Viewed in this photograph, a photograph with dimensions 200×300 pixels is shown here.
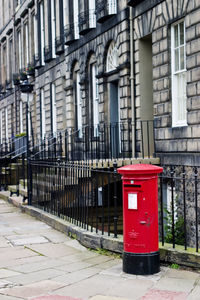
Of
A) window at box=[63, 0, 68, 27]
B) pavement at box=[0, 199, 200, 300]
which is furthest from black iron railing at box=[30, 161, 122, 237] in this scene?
window at box=[63, 0, 68, 27]

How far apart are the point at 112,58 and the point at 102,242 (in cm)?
954

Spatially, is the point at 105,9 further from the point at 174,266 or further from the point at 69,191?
the point at 174,266

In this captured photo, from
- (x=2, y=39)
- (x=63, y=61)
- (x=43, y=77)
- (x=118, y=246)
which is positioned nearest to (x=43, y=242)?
(x=118, y=246)

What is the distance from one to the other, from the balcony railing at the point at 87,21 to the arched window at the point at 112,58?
1551mm

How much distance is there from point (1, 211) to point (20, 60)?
18.8 meters

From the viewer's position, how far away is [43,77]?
82.6 feet

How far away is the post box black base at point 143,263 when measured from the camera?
6422 millimetres

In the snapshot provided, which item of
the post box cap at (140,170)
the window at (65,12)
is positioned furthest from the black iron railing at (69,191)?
the window at (65,12)

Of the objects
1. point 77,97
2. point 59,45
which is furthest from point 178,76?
point 59,45

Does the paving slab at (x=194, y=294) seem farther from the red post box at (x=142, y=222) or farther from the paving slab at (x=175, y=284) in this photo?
the red post box at (x=142, y=222)

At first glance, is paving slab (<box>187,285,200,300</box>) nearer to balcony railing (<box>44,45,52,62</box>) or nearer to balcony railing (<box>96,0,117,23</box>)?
balcony railing (<box>96,0,117,23</box>)

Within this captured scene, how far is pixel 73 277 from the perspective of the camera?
21.3ft

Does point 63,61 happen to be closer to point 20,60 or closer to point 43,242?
point 20,60

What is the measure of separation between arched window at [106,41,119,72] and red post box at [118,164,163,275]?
32.1ft
